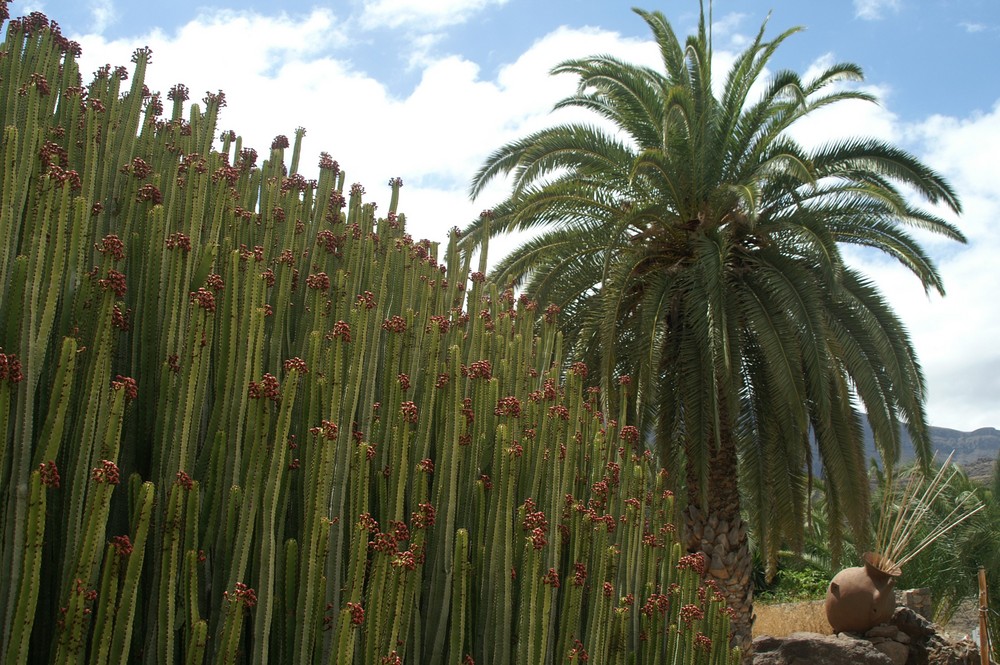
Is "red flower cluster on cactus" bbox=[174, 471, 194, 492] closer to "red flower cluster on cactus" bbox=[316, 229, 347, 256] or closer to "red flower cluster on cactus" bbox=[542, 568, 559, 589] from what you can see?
"red flower cluster on cactus" bbox=[542, 568, 559, 589]

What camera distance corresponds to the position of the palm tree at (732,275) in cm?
926

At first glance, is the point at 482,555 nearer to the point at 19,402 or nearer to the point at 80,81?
the point at 19,402

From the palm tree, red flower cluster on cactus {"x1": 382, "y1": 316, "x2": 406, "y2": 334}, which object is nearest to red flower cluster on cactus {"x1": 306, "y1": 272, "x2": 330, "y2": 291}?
red flower cluster on cactus {"x1": 382, "y1": 316, "x2": 406, "y2": 334}

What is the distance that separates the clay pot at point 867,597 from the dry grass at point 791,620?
2.05 m

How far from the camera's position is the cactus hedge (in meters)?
2.29

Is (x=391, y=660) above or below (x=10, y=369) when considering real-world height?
below

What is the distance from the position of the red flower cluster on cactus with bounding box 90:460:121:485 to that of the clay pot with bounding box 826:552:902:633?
446 inches

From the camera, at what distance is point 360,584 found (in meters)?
2.50

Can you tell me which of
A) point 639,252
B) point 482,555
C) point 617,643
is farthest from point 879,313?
point 482,555

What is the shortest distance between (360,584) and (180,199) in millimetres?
2177

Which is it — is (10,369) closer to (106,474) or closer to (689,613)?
(106,474)

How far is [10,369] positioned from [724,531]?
867 cm

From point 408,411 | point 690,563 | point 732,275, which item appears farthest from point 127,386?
point 732,275

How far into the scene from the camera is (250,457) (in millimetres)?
2576
